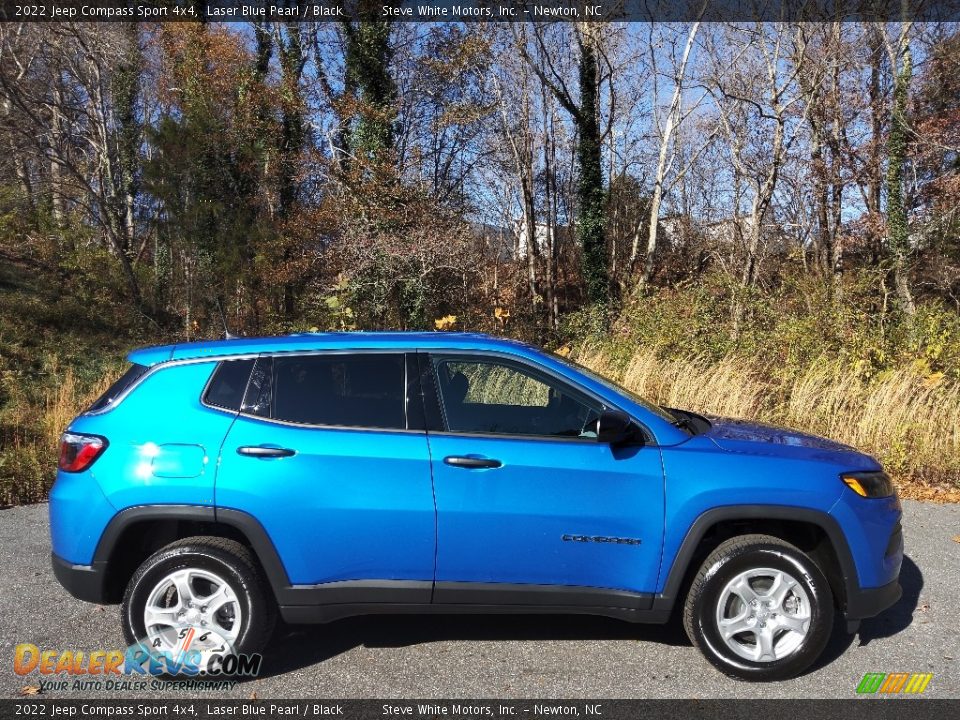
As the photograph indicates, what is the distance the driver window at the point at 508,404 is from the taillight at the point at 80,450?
171 cm

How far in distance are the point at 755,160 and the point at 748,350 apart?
1083 cm

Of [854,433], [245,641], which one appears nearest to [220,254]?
[854,433]

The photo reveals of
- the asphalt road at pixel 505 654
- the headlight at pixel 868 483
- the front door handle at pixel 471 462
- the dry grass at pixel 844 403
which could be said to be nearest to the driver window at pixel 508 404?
the front door handle at pixel 471 462

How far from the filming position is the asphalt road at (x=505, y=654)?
3416 mm

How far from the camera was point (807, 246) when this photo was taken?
67.6ft

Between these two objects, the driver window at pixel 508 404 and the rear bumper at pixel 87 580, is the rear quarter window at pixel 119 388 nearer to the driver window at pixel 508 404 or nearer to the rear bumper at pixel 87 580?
the rear bumper at pixel 87 580

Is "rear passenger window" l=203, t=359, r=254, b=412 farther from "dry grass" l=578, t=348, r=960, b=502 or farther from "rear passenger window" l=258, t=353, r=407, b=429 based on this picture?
"dry grass" l=578, t=348, r=960, b=502

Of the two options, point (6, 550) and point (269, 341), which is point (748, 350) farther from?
point (6, 550)

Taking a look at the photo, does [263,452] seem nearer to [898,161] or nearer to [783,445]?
[783,445]

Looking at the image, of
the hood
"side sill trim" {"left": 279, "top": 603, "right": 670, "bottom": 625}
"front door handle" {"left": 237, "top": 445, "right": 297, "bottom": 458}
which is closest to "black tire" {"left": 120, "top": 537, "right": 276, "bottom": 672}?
"side sill trim" {"left": 279, "top": 603, "right": 670, "bottom": 625}

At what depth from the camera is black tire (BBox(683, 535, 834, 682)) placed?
3.47 meters

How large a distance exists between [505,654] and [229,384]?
78.9 inches

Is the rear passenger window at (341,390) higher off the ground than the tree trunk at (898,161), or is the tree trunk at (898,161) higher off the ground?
the tree trunk at (898,161)

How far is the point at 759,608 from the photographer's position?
3498 millimetres
